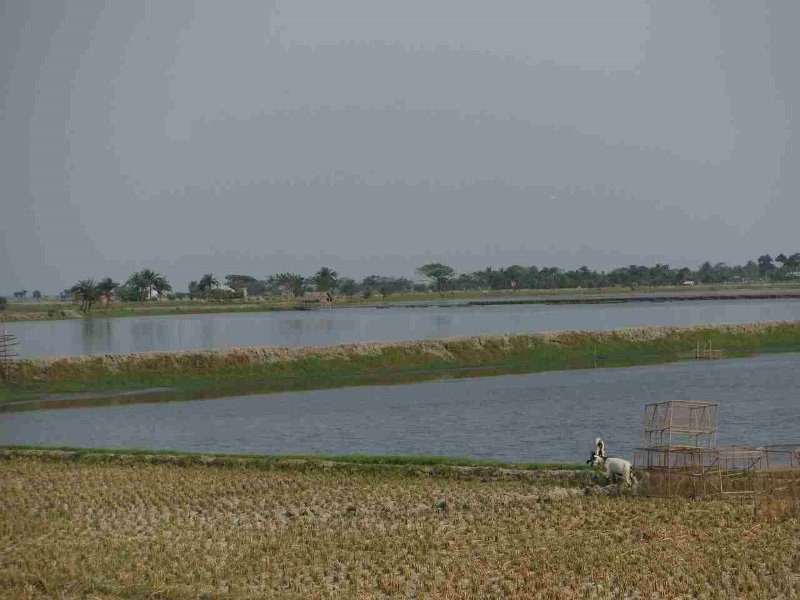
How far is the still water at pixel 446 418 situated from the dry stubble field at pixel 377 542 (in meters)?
5.54

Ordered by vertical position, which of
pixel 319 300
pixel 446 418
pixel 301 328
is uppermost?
pixel 319 300

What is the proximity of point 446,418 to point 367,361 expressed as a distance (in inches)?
597

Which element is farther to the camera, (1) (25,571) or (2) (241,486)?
(2) (241,486)

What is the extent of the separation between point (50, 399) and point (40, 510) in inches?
837

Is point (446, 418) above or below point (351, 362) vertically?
below

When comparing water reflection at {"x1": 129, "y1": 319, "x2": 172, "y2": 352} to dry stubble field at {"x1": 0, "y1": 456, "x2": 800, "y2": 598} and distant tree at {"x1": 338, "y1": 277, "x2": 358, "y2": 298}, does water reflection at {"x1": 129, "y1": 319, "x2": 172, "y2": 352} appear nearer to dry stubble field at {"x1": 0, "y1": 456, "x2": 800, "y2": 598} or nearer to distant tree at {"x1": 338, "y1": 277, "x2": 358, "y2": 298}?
dry stubble field at {"x1": 0, "y1": 456, "x2": 800, "y2": 598}

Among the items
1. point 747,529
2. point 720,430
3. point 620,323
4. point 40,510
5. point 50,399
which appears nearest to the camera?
point 747,529

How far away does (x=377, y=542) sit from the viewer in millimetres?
15797

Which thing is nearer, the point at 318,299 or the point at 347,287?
the point at 318,299

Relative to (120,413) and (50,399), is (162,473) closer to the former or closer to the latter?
(120,413)

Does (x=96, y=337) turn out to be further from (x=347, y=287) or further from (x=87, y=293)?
(x=347, y=287)

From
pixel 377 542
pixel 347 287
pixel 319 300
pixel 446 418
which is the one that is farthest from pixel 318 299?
pixel 377 542

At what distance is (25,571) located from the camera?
566 inches

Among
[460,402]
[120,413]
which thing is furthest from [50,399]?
[460,402]
